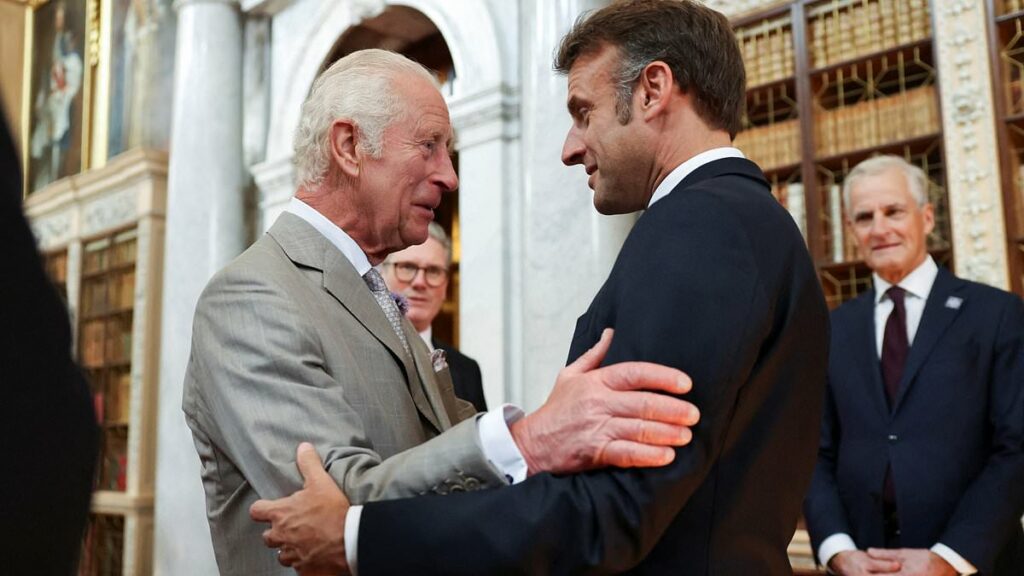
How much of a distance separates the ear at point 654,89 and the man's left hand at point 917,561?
2.01 metres

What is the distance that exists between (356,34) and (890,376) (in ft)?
17.2

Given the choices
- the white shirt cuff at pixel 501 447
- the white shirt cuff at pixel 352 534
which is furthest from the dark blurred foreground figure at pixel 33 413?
the white shirt cuff at pixel 501 447

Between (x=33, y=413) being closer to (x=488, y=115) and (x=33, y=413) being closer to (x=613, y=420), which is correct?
(x=613, y=420)

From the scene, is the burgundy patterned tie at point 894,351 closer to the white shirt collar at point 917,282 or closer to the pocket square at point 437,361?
the white shirt collar at point 917,282

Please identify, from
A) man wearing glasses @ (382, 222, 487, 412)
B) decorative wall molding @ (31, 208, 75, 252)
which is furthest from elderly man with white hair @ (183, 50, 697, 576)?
decorative wall molding @ (31, 208, 75, 252)

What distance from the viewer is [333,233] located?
6.79ft

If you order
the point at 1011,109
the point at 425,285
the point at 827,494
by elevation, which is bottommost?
the point at 827,494

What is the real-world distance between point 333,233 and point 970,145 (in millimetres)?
3332

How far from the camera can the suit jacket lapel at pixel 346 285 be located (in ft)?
6.40

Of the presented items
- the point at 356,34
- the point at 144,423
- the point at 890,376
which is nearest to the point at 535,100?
the point at 890,376

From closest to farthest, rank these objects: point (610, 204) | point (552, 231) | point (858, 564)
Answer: point (610, 204)
point (858, 564)
point (552, 231)

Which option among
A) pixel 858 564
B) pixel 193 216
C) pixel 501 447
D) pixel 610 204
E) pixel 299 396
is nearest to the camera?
pixel 501 447

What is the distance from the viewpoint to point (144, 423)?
8695mm

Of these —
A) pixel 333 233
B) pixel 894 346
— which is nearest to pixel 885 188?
pixel 894 346
